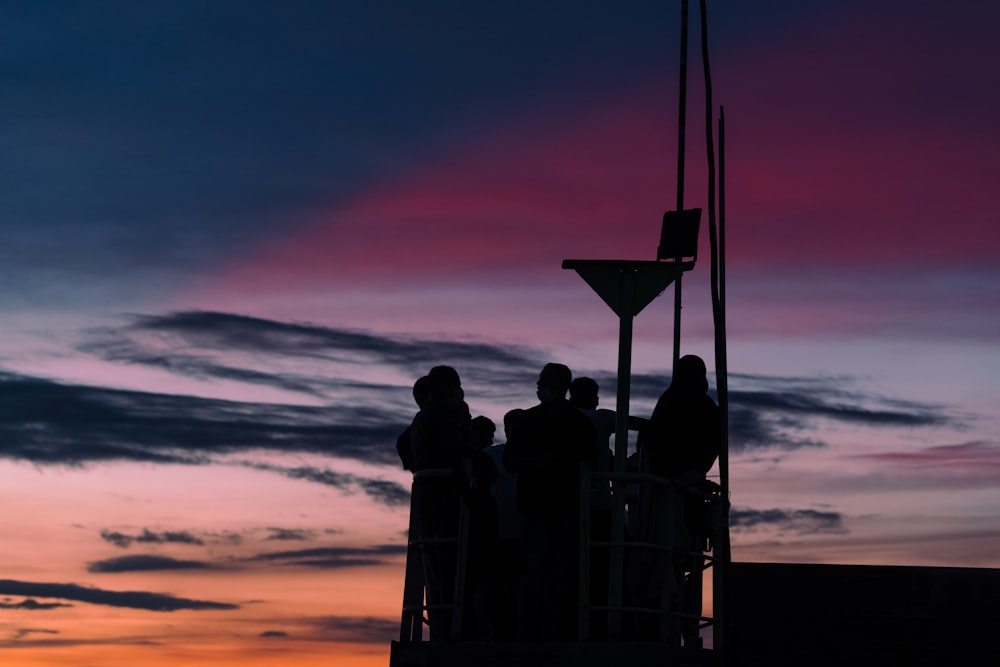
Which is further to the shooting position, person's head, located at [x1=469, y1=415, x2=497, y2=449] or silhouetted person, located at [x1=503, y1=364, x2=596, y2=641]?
person's head, located at [x1=469, y1=415, x2=497, y2=449]

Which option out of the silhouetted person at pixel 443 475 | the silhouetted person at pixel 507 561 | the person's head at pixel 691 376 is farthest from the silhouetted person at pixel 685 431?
the silhouetted person at pixel 443 475

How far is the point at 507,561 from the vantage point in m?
11.6

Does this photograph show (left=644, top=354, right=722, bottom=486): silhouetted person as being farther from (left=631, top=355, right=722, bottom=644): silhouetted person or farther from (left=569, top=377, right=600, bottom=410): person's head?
(left=569, top=377, right=600, bottom=410): person's head

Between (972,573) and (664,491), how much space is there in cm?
1398

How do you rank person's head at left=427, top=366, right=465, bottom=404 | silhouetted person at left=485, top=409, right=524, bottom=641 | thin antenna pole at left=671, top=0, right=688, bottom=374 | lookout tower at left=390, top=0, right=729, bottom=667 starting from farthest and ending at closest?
1. thin antenna pole at left=671, top=0, right=688, bottom=374
2. silhouetted person at left=485, top=409, right=524, bottom=641
3. person's head at left=427, top=366, right=465, bottom=404
4. lookout tower at left=390, top=0, right=729, bottom=667

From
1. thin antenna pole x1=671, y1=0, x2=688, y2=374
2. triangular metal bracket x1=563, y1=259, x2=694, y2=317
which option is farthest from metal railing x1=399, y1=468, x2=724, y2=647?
thin antenna pole x1=671, y1=0, x2=688, y2=374

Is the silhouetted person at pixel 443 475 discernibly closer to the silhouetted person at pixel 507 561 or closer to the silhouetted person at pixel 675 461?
the silhouetted person at pixel 507 561

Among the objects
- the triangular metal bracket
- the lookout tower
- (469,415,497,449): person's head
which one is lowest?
the lookout tower

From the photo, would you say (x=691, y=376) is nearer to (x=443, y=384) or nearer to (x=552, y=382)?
(x=552, y=382)

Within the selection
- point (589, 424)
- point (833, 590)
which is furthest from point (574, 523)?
point (833, 590)

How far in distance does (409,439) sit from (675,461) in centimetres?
218

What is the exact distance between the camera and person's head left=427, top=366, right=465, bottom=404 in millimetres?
11094

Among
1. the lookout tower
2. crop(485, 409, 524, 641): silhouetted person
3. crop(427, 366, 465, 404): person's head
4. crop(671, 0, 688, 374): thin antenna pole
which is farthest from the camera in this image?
crop(671, 0, 688, 374): thin antenna pole

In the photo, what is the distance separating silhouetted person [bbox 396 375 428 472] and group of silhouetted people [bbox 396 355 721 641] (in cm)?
1
